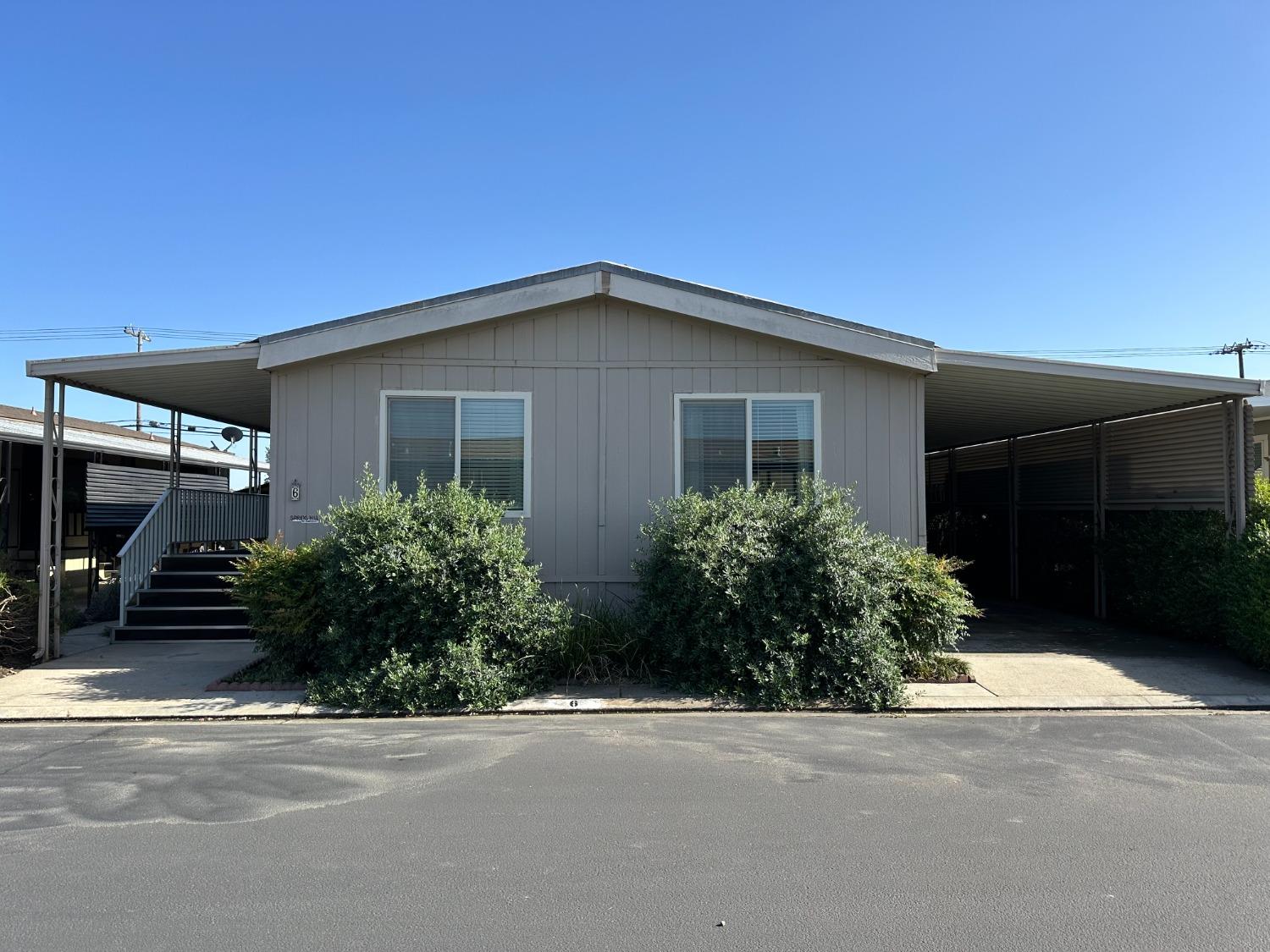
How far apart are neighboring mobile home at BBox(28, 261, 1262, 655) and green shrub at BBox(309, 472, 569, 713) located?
143 cm

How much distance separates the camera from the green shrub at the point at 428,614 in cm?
707

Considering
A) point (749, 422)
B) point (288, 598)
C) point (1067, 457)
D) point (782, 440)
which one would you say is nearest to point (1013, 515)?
point (1067, 457)

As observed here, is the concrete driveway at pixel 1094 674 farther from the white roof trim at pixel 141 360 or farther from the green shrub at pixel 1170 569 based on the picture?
the white roof trim at pixel 141 360

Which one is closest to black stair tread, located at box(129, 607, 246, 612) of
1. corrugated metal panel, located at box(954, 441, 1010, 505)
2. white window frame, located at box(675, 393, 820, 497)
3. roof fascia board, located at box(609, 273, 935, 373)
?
white window frame, located at box(675, 393, 820, 497)

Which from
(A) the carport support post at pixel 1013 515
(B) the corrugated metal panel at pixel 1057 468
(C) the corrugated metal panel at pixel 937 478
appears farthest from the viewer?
(C) the corrugated metal panel at pixel 937 478

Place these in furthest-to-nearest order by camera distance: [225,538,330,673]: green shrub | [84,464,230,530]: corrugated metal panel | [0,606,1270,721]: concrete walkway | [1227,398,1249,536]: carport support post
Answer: [84,464,230,530]: corrugated metal panel, [1227,398,1249,536]: carport support post, [225,538,330,673]: green shrub, [0,606,1270,721]: concrete walkway

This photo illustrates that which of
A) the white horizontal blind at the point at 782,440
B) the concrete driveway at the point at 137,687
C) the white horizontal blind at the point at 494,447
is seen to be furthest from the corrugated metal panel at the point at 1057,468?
the concrete driveway at the point at 137,687

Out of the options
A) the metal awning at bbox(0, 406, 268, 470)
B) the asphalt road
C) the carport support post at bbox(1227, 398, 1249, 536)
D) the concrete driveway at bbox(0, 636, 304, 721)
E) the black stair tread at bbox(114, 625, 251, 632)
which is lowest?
the asphalt road

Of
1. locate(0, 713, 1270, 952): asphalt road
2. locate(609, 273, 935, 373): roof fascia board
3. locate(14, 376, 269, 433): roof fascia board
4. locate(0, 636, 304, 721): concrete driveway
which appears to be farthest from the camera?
locate(14, 376, 269, 433): roof fascia board

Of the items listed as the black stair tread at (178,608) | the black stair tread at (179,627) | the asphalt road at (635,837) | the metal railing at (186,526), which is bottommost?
the asphalt road at (635,837)

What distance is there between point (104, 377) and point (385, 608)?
4993mm

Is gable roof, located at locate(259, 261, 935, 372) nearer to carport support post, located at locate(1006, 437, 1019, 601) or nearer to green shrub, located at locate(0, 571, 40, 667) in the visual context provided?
green shrub, located at locate(0, 571, 40, 667)

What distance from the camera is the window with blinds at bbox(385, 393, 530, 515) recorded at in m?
9.02

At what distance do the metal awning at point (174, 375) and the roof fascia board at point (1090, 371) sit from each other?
24.9ft
